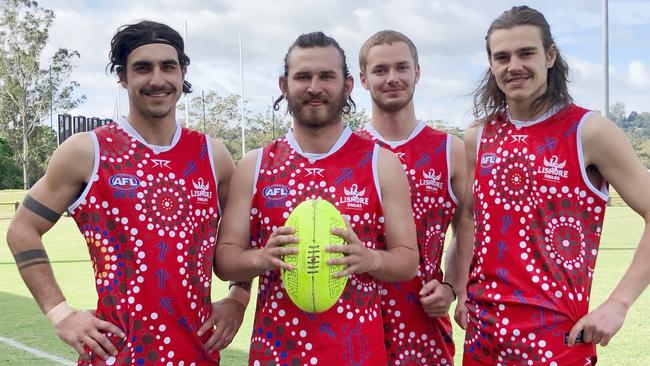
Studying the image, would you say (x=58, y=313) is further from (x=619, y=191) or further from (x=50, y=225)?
(x=619, y=191)

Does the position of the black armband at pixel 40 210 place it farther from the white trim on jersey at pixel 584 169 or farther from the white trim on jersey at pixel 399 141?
the white trim on jersey at pixel 584 169

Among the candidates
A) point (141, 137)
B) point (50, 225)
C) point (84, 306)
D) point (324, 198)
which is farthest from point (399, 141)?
point (84, 306)

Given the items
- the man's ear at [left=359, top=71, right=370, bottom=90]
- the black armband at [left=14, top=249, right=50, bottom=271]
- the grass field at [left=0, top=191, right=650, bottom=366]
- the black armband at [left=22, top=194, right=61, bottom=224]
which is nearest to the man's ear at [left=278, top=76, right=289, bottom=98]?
the man's ear at [left=359, top=71, right=370, bottom=90]

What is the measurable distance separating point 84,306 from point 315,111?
306 inches

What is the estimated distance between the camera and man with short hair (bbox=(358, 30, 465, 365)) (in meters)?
3.66

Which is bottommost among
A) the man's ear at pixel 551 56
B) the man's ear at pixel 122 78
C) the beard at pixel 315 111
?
the beard at pixel 315 111

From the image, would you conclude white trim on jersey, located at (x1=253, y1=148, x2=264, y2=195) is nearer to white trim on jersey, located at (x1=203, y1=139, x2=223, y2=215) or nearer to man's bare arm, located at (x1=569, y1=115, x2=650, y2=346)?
white trim on jersey, located at (x1=203, y1=139, x2=223, y2=215)

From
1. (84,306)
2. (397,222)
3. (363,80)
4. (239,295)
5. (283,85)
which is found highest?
(363,80)

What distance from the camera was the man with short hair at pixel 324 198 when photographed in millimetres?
3076

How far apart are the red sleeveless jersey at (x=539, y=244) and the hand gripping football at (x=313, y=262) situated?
769mm

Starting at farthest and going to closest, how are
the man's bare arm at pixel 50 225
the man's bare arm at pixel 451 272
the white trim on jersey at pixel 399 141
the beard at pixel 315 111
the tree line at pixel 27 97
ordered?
the tree line at pixel 27 97 → the white trim on jersey at pixel 399 141 → the man's bare arm at pixel 451 272 → the beard at pixel 315 111 → the man's bare arm at pixel 50 225

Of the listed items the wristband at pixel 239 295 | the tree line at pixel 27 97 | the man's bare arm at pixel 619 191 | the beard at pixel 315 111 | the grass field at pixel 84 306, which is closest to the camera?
the man's bare arm at pixel 619 191

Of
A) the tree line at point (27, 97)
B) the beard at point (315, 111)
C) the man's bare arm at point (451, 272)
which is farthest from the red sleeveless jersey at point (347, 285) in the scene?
the tree line at point (27, 97)

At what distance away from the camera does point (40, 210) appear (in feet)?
10.3
